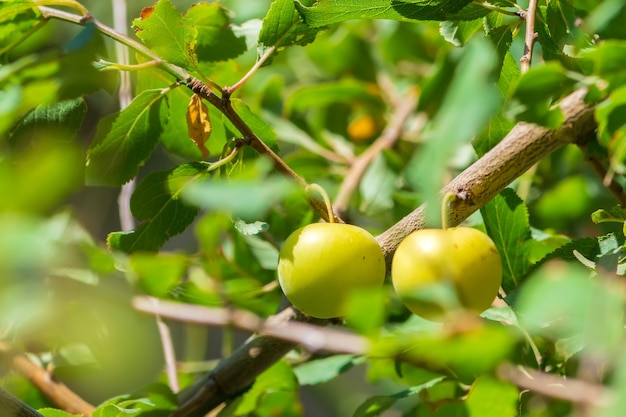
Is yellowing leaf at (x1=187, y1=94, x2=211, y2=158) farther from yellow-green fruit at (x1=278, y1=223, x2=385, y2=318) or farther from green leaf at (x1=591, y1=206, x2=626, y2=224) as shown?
green leaf at (x1=591, y1=206, x2=626, y2=224)

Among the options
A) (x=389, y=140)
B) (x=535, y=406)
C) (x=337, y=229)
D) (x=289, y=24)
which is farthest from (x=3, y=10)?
(x=389, y=140)

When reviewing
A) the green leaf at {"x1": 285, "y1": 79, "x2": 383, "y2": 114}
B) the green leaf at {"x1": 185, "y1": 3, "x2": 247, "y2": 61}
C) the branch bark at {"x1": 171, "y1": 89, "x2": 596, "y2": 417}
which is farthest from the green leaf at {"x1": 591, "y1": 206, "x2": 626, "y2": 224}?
the green leaf at {"x1": 285, "y1": 79, "x2": 383, "y2": 114}

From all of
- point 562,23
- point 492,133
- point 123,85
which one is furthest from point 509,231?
point 123,85

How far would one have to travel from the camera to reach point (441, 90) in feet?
3.42

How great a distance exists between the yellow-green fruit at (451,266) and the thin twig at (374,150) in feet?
1.65

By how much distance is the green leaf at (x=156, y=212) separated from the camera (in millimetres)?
663

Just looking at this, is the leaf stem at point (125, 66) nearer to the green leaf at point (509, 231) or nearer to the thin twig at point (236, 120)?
the thin twig at point (236, 120)

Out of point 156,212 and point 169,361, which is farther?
point 169,361

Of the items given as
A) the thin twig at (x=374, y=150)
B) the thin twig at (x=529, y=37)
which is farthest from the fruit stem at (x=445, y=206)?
the thin twig at (x=374, y=150)

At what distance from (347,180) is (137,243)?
534mm

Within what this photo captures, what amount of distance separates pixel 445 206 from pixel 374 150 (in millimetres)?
670

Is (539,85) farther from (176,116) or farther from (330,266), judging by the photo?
(176,116)

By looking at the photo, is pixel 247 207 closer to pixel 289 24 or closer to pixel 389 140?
pixel 289 24

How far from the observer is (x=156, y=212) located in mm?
670
